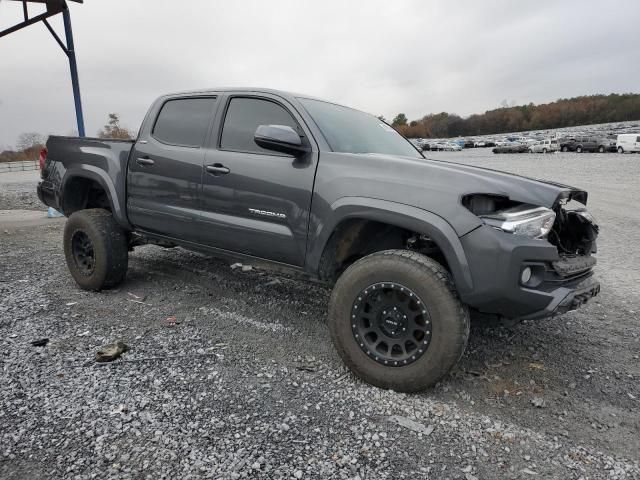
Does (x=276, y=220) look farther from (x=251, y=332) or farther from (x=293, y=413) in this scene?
(x=293, y=413)

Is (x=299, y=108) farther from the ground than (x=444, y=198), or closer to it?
farther from the ground

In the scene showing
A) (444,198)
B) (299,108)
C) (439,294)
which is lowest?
(439,294)

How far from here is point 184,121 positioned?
384 cm

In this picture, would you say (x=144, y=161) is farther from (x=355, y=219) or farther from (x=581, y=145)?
(x=581, y=145)

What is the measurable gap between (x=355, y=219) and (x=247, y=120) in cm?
127

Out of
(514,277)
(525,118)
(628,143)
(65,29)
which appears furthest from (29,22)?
(525,118)

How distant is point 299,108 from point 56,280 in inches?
132

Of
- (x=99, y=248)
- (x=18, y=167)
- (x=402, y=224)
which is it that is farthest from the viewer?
(x=18, y=167)

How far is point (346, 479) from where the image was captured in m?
1.97

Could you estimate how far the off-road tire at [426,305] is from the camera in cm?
247

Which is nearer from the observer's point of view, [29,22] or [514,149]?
[29,22]

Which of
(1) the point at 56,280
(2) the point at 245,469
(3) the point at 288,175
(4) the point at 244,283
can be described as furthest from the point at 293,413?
(1) the point at 56,280

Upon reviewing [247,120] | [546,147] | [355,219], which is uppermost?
[546,147]

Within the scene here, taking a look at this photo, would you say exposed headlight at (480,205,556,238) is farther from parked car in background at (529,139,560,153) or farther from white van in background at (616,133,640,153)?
parked car in background at (529,139,560,153)
